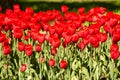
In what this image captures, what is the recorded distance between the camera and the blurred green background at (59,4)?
13969 millimetres

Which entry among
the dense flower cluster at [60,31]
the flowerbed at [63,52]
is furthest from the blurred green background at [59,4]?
the flowerbed at [63,52]

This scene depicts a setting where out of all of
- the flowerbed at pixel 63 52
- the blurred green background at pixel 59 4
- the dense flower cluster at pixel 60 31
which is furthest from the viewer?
the blurred green background at pixel 59 4

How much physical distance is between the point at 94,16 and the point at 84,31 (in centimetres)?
92

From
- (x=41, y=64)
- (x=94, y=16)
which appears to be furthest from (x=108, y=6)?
(x=41, y=64)

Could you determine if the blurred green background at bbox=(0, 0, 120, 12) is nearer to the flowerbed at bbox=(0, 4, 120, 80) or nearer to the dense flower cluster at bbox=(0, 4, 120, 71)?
the dense flower cluster at bbox=(0, 4, 120, 71)

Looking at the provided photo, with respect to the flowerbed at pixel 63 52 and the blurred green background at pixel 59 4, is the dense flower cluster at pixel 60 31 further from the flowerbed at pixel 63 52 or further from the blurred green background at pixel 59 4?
the blurred green background at pixel 59 4

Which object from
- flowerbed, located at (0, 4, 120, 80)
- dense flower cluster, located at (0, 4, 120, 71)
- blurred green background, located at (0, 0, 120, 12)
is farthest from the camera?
blurred green background, located at (0, 0, 120, 12)

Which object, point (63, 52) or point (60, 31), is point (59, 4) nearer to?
point (63, 52)

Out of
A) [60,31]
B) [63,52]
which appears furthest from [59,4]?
[60,31]

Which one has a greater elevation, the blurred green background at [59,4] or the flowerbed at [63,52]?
the blurred green background at [59,4]

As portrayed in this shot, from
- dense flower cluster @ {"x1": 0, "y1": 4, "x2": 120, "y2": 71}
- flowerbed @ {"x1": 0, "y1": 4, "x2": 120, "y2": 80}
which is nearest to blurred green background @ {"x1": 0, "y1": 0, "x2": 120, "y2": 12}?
dense flower cluster @ {"x1": 0, "y1": 4, "x2": 120, "y2": 71}

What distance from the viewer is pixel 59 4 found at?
14898 mm

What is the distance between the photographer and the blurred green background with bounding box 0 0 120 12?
14.0 meters

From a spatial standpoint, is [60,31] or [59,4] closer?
[60,31]
